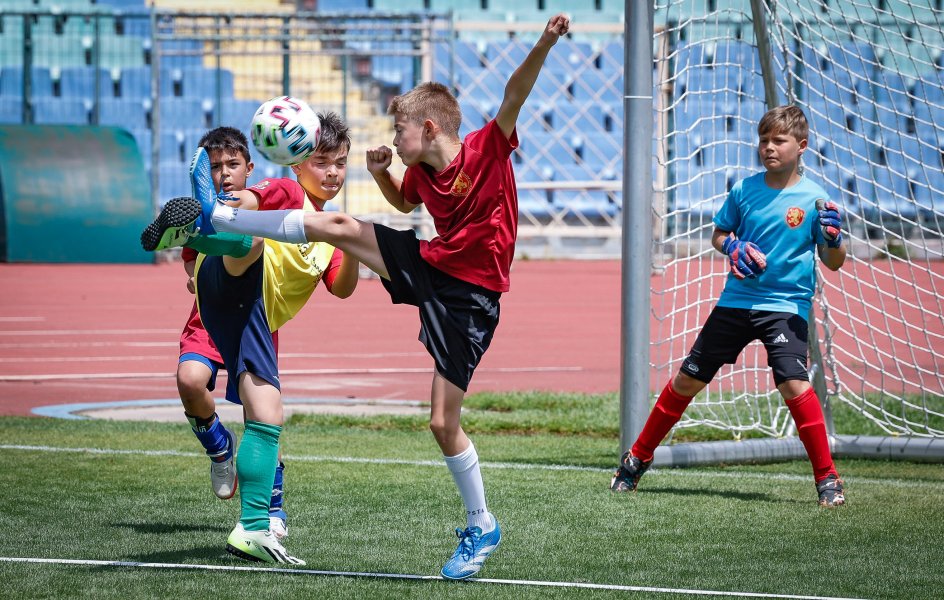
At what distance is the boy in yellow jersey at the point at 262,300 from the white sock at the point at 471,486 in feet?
2.27

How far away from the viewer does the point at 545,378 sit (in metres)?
11.5

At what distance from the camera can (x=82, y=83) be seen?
3203 centimetres

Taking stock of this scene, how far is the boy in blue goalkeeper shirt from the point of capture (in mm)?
6184

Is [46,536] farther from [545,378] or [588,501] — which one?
[545,378]

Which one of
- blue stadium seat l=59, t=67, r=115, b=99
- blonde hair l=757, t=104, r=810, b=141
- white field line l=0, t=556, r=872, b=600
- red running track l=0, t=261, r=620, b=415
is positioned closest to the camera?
white field line l=0, t=556, r=872, b=600

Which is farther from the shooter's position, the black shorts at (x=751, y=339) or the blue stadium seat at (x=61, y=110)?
the blue stadium seat at (x=61, y=110)

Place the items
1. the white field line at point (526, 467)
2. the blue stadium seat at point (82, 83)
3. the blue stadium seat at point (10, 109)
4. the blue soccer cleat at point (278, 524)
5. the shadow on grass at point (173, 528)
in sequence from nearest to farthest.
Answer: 1. the blue soccer cleat at point (278, 524)
2. the shadow on grass at point (173, 528)
3. the white field line at point (526, 467)
4. the blue stadium seat at point (10, 109)
5. the blue stadium seat at point (82, 83)

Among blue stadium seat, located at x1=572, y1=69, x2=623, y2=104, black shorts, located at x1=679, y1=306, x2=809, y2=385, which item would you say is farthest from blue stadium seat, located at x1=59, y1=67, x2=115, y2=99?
black shorts, located at x1=679, y1=306, x2=809, y2=385

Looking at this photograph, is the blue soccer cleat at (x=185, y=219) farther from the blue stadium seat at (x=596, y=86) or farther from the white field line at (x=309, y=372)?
the blue stadium seat at (x=596, y=86)

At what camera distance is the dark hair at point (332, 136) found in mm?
5383

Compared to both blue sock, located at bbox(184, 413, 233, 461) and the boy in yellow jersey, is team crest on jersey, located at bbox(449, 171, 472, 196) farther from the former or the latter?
blue sock, located at bbox(184, 413, 233, 461)

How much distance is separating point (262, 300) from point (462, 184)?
0.99 m

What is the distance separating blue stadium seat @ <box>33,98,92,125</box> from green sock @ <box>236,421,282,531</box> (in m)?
28.6

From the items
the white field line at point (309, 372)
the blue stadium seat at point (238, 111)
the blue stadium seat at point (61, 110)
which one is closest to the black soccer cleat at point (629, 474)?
the white field line at point (309, 372)
